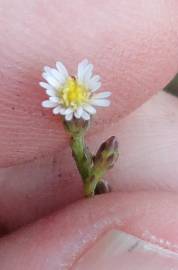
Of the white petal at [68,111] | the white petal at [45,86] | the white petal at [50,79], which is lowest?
the white petal at [68,111]

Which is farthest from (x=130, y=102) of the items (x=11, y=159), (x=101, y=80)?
(x=11, y=159)

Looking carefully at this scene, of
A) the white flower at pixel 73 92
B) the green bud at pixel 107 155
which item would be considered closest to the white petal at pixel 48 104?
the white flower at pixel 73 92

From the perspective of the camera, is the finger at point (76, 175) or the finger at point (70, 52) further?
the finger at point (76, 175)

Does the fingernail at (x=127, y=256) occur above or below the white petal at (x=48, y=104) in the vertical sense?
below

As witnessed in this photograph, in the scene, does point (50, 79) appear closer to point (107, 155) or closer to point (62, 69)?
point (62, 69)

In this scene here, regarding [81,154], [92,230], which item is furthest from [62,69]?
[92,230]

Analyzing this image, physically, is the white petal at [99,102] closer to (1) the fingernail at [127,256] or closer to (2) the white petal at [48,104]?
(2) the white petal at [48,104]
